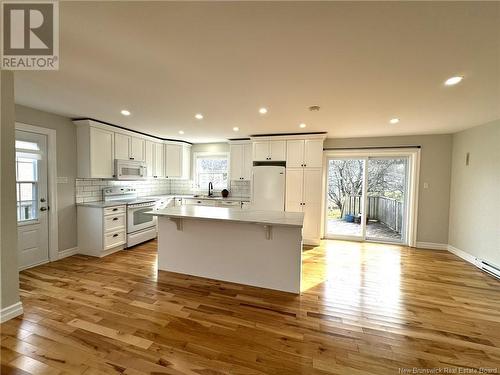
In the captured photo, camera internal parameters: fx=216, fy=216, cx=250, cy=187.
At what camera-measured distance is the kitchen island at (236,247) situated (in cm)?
268

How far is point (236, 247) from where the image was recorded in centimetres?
292

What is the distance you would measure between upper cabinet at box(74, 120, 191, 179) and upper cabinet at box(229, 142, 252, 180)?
1.44 m

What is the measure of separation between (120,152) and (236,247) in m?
3.23

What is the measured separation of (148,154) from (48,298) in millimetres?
3353

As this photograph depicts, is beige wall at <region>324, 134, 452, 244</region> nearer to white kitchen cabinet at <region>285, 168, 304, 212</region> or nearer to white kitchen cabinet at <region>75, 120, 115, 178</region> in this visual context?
white kitchen cabinet at <region>285, 168, 304, 212</region>

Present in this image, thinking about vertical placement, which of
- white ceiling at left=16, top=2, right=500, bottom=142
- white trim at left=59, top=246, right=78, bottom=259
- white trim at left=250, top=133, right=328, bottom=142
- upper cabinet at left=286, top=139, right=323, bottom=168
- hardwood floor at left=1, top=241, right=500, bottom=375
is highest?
white ceiling at left=16, top=2, right=500, bottom=142

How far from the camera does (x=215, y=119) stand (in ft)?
12.0

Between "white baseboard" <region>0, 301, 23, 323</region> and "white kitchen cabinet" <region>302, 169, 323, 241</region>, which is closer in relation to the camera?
"white baseboard" <region>0, 301, 23, 323</region>

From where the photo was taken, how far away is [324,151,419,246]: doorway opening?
187 inches

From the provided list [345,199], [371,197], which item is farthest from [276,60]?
[371,197]

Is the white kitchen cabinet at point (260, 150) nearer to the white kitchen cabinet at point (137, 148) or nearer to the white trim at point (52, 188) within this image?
the white kitchen cabinet at point (137, 148)

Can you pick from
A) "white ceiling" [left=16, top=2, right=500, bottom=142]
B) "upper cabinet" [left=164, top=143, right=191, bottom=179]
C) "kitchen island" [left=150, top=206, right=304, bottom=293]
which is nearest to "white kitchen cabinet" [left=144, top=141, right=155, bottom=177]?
"upper cabinet" [left=164, top=143, right=191, bottom=179]

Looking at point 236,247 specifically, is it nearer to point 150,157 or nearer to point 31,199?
point 31,199

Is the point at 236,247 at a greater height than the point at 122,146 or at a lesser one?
lesser
